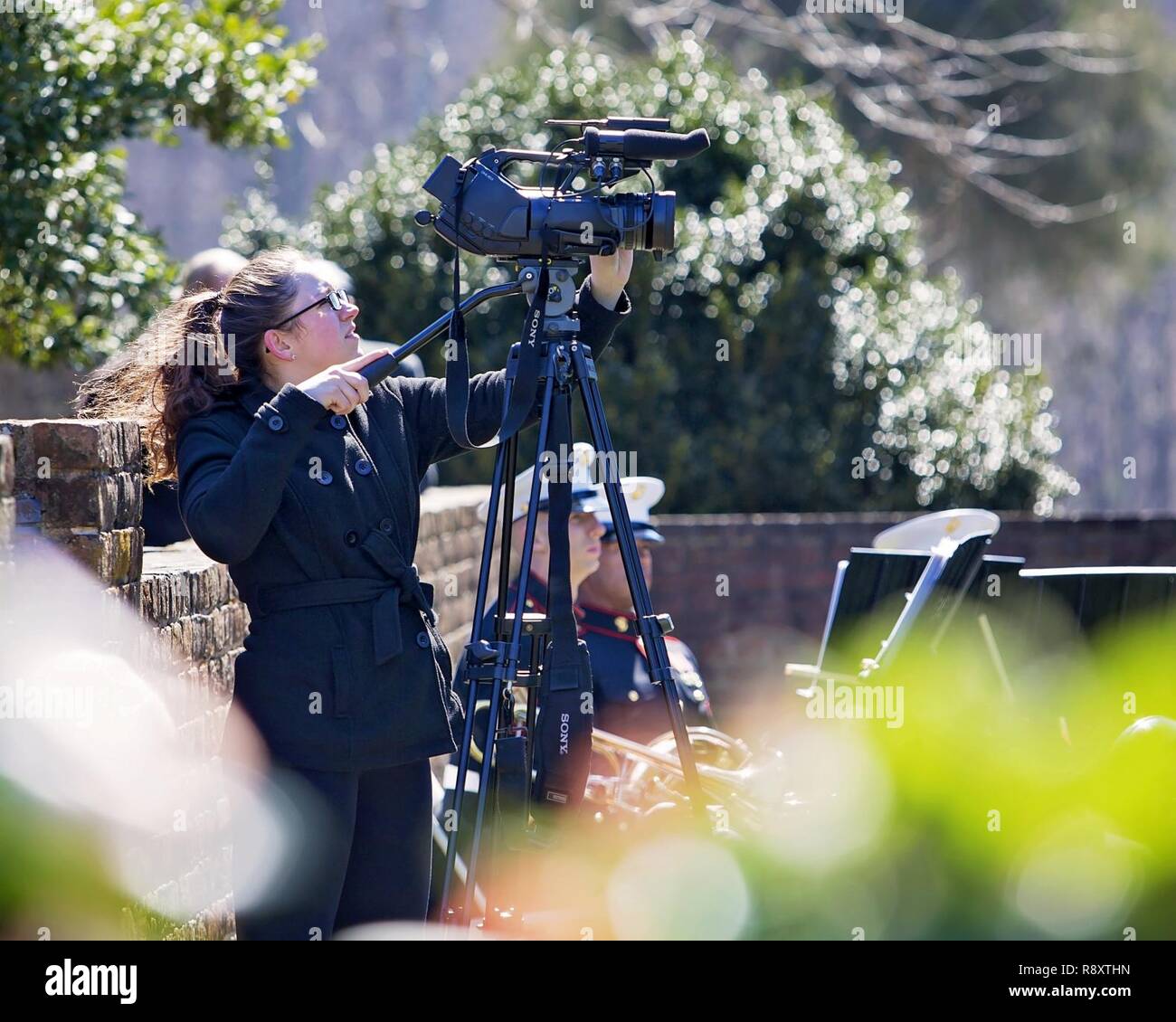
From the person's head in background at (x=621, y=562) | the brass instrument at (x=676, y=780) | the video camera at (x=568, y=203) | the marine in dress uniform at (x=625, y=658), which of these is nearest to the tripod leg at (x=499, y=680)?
the video camera at (x=568, y=203)

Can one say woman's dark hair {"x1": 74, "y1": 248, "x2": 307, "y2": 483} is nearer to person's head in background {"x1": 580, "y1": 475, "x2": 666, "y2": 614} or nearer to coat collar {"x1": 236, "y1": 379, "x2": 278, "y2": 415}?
coat collar {"x1": 236, "y1": 379, "x2": 278, "y2": 415}

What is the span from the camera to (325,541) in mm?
2826

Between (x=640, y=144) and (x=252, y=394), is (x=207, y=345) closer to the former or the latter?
(x=252, y=394)

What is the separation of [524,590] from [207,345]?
2.55 ft

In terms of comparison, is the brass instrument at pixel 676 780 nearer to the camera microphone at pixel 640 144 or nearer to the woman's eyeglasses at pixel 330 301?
the woman's eyeglasses at pixel 330 301

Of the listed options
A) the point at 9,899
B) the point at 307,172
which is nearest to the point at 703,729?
the point at 9,899

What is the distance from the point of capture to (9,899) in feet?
9.06

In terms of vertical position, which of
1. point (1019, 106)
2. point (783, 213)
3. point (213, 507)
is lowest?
point (213, 507)

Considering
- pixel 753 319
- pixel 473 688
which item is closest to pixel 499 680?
pixel 473 688

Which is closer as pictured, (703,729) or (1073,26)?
(703,729)
